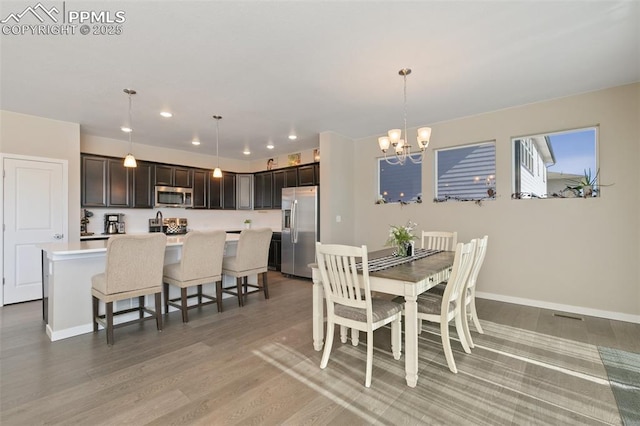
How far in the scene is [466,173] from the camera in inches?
179

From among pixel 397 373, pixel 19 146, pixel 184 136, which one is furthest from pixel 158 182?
pixel 397 373

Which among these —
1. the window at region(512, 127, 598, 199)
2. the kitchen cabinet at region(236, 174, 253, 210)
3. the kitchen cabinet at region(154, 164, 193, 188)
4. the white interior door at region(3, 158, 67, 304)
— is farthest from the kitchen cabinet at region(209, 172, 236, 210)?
the window at region(512, 127, 598, 199)

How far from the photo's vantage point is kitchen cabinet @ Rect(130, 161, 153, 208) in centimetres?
554

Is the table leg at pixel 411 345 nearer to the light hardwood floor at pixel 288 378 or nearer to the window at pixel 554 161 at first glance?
the light hardwood floor at pixel 288 378

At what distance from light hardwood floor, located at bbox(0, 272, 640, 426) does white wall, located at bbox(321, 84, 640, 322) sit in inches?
19.2

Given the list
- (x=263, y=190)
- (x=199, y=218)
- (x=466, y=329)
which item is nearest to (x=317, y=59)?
(x=466, y=329)

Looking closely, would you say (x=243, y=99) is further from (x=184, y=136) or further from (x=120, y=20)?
(x=184, y=136)

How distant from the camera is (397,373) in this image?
2.29 m

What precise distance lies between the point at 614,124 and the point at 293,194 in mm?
4705

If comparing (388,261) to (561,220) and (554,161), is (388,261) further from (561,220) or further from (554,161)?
(554,161)

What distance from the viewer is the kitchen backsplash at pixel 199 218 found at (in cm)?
545

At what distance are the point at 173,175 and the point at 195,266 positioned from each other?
336cm

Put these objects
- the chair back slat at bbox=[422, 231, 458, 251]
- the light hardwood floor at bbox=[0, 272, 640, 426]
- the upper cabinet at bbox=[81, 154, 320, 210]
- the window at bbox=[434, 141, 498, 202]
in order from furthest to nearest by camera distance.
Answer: the upper cabinet at bbox=[81, 154, 320, 210]
the window at bbox=[434, 141, 498, 202]
the chair back slat at bbox=[422, 231, 458, 251]
the light hardwood floor at bbox=[0, 272, 640, 426]

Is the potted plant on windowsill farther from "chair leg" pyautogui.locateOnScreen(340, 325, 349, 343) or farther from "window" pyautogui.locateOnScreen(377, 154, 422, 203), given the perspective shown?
"chair leg" pyautogui.locateOnScreen(340, 325, 349, 343)
